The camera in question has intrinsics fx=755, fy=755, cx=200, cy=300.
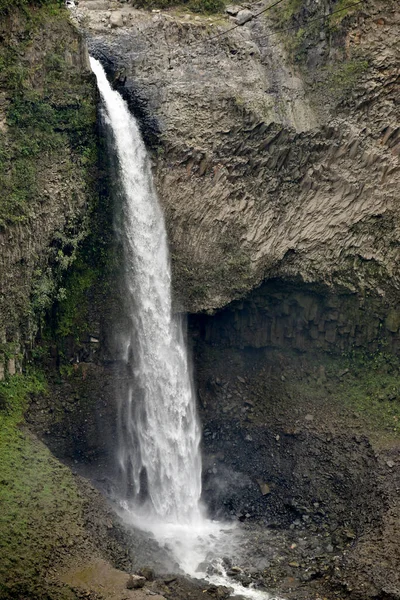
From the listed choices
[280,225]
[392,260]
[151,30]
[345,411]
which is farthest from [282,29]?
[345,411]

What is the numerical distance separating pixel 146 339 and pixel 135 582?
8.70 metres

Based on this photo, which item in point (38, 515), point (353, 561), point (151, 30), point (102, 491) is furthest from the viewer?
point (151, 30)

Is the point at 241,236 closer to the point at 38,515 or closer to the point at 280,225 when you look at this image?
the point at 280,225

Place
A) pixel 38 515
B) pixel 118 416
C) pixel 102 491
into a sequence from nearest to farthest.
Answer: pixel 38 515
pixel 102 491
pixel 118 416

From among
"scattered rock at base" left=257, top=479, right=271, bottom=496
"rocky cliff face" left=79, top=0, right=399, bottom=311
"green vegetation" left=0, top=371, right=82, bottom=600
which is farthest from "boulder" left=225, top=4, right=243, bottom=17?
"scattered rock at base" left=257, top=479, right=271, bottom=496

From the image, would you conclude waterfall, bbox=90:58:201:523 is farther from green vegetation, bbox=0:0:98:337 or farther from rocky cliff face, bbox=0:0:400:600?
green vegetation, bbox=0:0:98:337

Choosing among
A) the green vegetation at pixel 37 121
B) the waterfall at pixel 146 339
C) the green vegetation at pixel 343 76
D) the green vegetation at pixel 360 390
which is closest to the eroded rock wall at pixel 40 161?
the green vegetation at pixel 37 121

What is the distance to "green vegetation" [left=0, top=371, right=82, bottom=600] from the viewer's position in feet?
57.6

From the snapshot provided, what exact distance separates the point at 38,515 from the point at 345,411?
11380 mm

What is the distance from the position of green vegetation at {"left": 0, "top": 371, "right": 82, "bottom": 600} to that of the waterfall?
12.8ft

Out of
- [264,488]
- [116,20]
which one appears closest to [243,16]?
[116,20]

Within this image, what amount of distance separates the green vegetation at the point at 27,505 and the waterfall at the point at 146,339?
12.8 feet

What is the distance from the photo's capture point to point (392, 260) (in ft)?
84.0

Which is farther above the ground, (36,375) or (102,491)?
(36,375)
